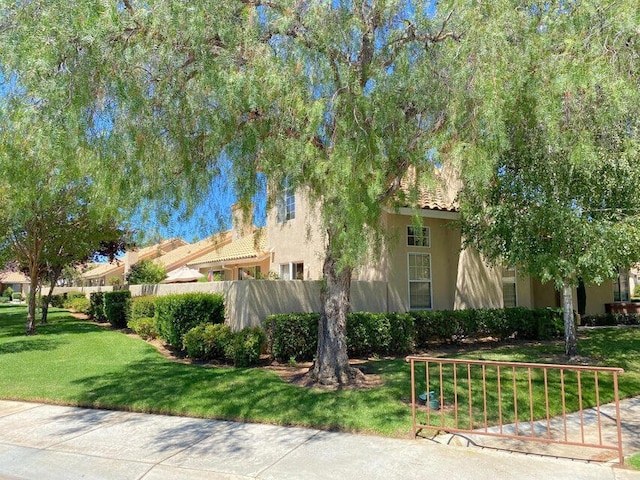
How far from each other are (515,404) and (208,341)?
734cm

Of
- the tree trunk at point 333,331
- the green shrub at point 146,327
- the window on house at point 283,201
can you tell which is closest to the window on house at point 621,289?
the tree trunk at point 333,331

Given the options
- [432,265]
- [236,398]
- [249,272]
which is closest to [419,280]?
[432,265]

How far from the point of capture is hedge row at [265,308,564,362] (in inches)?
454

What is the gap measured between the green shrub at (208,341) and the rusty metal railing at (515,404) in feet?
14.3

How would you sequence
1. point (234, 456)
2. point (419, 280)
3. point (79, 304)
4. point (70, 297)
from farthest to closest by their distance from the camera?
point (70, 297) → point (79, 304) → point (419, 280) → point (234, 456)

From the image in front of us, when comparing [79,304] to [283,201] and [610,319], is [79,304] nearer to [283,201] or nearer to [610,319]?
[283,201]

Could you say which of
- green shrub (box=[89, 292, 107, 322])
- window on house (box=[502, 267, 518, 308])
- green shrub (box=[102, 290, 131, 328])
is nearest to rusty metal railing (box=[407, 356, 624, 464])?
window on house (box=[502, 267, 518, 308])

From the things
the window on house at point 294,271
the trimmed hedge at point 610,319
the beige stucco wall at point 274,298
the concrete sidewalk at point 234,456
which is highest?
the window on house at point 294,271

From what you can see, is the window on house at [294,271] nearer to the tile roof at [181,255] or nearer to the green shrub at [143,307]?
the green shrub at [143,307]

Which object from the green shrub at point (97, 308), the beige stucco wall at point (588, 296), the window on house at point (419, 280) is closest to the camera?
the window on house at point (419, 280)

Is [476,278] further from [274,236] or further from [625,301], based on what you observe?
[625,301]

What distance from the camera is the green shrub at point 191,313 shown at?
12.8 metres

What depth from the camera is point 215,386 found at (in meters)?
9.02

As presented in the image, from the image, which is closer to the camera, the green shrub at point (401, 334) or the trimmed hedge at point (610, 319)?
the green shrub at point (401, 334)
